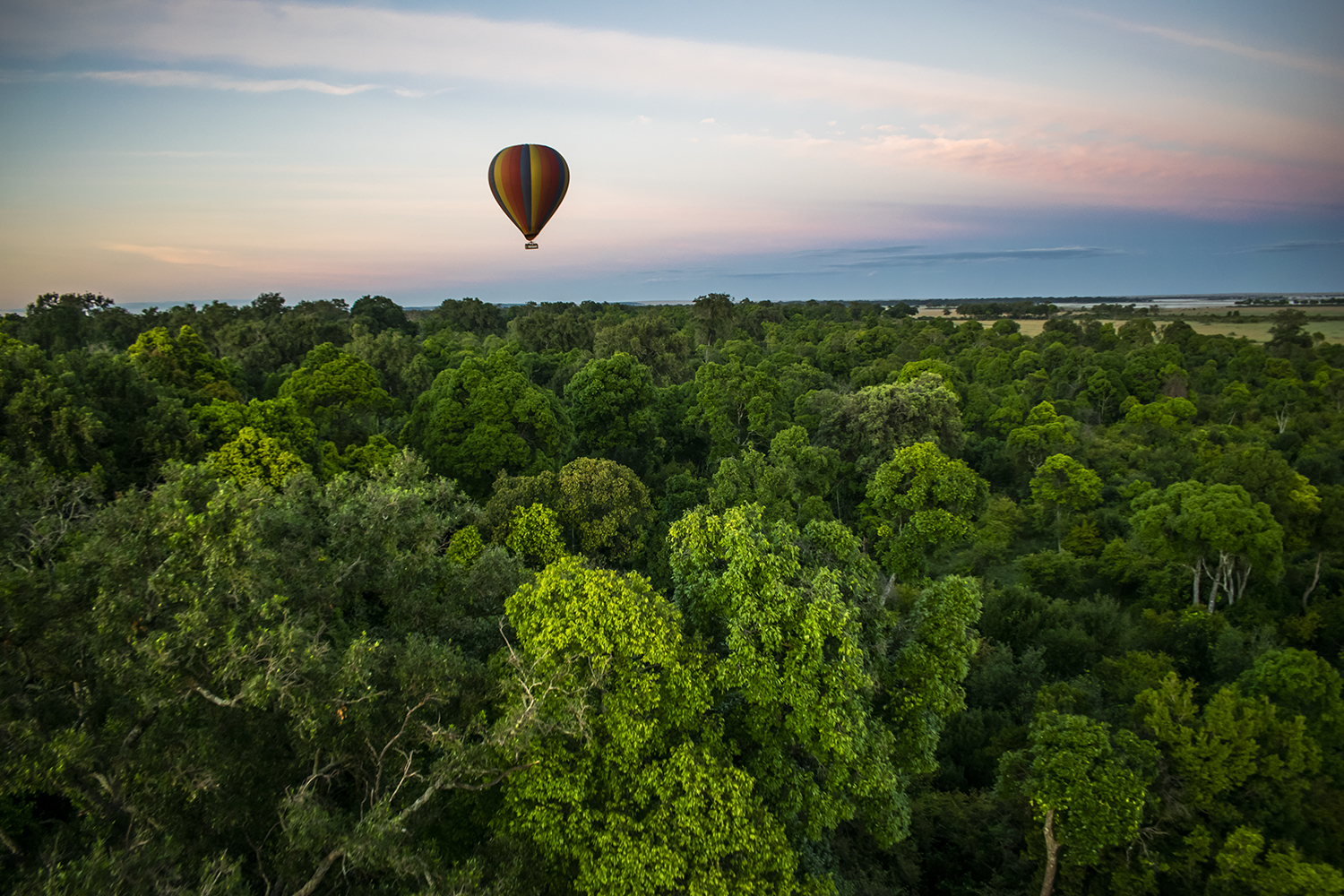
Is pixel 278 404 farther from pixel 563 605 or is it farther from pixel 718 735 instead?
pixel 718 735

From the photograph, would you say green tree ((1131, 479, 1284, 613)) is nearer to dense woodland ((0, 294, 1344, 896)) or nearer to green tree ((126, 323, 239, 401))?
dense woodland ((0, 294, 1344, 896))

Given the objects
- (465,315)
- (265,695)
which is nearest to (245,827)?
(265,695)

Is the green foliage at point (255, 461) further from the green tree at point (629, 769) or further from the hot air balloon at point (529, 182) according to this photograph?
the green tree at point (629, 769)

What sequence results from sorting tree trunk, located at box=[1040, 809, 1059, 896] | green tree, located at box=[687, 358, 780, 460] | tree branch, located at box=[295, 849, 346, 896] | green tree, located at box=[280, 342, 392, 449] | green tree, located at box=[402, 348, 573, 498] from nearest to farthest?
tree branch, located at box=[295, 849, 346, 896] < tree trunk, located at box=[1040, 809, 1059, 896] < green tree, located at box=[402, 348, 573, 498] < green tree, located at box=[280, 342, 392, 449] < green tree, located at box=[687, 358, 780, 460]

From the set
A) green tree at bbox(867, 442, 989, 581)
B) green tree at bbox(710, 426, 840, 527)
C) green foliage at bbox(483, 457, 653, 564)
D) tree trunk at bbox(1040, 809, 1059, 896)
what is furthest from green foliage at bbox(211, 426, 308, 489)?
tree trunk at bbox(1040, 809, 1059, 896)

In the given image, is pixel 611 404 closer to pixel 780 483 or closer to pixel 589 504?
pixel 589 504

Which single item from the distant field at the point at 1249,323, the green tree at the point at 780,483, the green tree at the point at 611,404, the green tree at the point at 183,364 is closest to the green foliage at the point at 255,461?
the green tree at the point at 183,364
